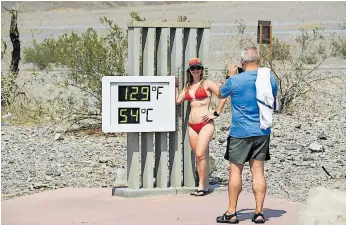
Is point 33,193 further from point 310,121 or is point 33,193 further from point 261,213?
point 310,121

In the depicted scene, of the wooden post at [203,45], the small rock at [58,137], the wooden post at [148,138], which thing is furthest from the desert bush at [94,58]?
the wooden post at [148,138]

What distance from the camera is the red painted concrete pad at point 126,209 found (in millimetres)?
9352

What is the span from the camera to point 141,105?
1076cm

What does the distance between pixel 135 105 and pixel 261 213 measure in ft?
7.53

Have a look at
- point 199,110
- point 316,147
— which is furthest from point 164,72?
point 316,147

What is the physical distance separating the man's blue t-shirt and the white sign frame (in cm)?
175

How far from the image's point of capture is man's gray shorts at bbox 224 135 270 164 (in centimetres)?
905

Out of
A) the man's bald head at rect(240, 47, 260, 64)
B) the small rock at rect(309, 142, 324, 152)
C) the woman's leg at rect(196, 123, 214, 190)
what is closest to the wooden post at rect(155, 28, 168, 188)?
the woman's leg at rect(196, 123, 214, 190)

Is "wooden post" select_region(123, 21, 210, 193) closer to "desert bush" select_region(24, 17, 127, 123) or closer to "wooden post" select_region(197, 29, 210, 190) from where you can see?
"wooden post" select_region(197, 29, 210, 190)

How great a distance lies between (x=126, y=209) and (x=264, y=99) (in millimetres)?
2081

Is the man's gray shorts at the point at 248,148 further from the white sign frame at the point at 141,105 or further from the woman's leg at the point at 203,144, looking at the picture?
the white sign frame at the point at 141,105

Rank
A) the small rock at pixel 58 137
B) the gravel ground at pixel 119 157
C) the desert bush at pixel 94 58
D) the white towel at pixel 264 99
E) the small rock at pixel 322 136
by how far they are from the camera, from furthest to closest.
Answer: the desert bush at pixel 94 58, the small rock at pixel 58 137, the small rock at pixel 322 136, the gravel ground at pixel 119 157, the white towel at pixel 264 99

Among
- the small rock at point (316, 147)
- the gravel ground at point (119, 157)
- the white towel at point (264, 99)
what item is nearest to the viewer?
the white towel at point (264, 99)

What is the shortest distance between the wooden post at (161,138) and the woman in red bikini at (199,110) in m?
0.36
